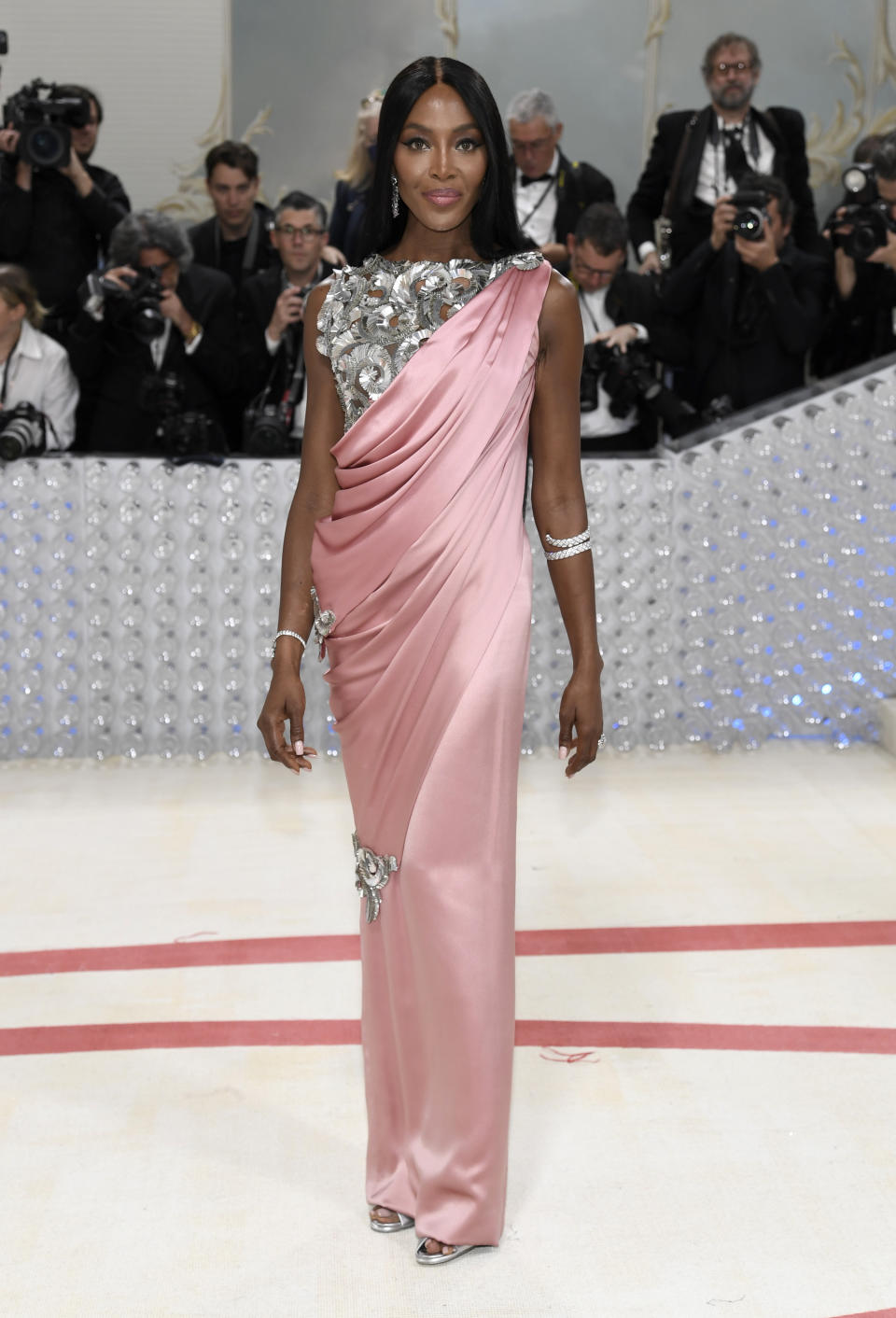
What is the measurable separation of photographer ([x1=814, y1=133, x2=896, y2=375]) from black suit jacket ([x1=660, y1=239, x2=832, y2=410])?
3.0 inches

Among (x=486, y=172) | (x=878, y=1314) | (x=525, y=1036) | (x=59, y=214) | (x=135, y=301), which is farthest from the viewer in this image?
(x=59, y=214)

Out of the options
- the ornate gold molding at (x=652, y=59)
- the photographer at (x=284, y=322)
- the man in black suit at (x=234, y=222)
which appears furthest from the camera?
the ornate gold molding at (x=652, y=59)

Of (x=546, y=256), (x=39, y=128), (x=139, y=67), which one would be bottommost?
(x=546, y=256)

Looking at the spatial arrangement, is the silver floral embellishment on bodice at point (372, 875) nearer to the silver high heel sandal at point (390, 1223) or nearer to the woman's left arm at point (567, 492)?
the woman's left arm at point (567, 492)

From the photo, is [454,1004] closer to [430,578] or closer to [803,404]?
[430,578]

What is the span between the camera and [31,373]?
5039 mm

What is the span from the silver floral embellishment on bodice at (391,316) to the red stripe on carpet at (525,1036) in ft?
4.05

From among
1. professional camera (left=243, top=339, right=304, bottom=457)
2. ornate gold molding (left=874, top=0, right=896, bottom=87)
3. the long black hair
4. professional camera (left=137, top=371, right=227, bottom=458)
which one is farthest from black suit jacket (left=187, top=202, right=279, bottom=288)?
the long black hair

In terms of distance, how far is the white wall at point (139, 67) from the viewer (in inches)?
266

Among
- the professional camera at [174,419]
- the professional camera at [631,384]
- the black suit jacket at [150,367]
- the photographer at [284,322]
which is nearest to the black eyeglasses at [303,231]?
the photographer at [284,322]

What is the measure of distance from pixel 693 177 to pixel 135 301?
187cm

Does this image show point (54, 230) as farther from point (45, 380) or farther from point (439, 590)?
point (439, 590)

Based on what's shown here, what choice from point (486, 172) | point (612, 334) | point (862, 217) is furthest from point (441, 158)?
point (862, 217)

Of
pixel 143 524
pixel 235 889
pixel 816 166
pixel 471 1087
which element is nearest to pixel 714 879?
pixel 235 889
